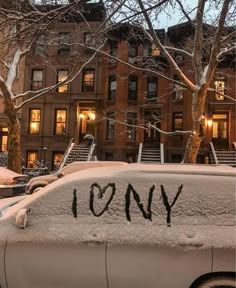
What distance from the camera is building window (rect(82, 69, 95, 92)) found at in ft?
110

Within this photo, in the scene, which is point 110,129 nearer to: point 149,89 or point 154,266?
point 149,89

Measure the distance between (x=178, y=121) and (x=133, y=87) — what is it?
14.9ft

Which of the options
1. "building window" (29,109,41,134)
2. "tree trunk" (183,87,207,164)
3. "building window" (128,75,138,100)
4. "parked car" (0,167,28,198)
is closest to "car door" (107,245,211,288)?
"parked car" (0,167,28,198)

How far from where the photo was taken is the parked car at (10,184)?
1241cm

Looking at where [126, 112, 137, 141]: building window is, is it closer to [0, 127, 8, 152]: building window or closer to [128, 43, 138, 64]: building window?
[128, 43, 138, 64]: building window

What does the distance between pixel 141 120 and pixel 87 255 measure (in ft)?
91.6

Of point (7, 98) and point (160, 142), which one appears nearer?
point (7, 98)

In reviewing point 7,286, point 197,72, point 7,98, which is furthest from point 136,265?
point 7,98

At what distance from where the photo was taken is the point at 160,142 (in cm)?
3222

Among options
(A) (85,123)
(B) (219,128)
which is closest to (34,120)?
(A) (85,123)

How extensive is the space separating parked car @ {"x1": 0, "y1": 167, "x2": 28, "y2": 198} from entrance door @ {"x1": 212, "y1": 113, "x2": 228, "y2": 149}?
2150 centimetres

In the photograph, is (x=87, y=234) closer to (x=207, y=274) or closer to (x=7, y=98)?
(x=207, y=274)

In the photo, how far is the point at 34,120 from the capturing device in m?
34.2

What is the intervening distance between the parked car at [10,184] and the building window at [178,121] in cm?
2066
